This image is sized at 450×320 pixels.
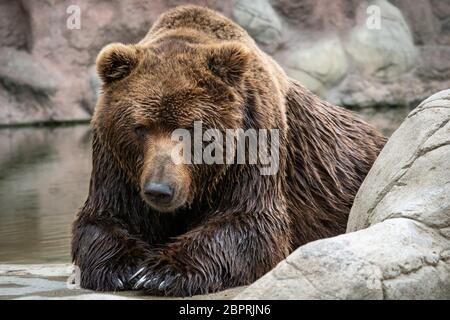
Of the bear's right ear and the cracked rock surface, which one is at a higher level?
the bear's right ear

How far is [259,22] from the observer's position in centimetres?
2000

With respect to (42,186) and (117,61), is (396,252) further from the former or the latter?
(42,186)

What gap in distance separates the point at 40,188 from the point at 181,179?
23.4 feet

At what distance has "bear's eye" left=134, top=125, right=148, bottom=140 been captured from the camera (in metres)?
5.54

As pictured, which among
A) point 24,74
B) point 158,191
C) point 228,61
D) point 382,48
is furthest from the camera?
point 382,48

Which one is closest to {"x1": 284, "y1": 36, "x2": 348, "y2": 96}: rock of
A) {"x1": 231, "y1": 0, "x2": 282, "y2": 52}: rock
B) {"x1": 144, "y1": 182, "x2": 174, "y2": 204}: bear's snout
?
{"x1": 231, "y1": 0, "x2": 282, "y2": 52}: rock

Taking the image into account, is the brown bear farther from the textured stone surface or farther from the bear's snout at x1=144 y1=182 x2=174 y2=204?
the textured stone surface

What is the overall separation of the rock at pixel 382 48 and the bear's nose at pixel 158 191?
1533cm

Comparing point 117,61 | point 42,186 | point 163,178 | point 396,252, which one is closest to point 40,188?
point 42,186

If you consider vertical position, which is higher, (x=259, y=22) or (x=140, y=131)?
(x=259, y=22)

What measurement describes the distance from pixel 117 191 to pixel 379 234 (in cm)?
198

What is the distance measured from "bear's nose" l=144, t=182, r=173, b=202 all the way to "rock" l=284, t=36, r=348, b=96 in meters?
14.7

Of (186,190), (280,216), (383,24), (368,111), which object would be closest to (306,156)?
(280,216)

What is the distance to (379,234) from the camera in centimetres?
467
